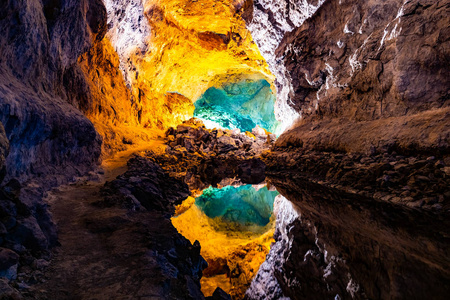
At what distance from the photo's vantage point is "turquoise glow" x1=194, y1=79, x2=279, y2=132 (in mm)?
23453

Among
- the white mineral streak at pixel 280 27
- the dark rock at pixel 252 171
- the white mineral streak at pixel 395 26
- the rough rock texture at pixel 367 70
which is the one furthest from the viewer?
the white mineral streak at pixel 280 27

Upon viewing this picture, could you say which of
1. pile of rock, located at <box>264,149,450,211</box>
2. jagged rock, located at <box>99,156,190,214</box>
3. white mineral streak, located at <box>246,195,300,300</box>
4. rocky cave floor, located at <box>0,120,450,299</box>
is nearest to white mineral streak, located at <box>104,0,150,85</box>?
rocky cave floor, located at <box>0,120,450,299</box>

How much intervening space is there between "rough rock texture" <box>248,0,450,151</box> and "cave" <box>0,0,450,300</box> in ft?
0.15

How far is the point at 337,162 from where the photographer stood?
686 centimetres

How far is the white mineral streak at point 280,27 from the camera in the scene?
10844 millimetres

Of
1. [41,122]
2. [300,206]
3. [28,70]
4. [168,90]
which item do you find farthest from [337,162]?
[168,90]

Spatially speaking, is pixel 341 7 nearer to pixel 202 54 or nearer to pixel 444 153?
pixel 444 153

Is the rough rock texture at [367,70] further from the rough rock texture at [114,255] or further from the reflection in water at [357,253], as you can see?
the rough rock texture at [114,255]

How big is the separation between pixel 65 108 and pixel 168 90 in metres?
14.4

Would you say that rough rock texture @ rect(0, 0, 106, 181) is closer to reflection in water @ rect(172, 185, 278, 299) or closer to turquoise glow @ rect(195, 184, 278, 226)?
reflection in water @ rect(172, 185, 278, 299)

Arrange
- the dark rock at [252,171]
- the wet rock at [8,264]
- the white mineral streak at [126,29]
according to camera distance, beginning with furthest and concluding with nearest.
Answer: the white mineral streak at [126,29] < the dark rock at [252,171] < the wet rock at [8,264]

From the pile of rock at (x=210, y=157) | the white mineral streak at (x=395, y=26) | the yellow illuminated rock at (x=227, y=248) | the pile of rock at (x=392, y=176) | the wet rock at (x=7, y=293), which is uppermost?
the white mineral streak at (x=395, y=26)

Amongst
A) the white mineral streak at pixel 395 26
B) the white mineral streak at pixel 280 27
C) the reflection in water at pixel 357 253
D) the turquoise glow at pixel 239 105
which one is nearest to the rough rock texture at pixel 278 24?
the white mineral streak at pixel 280 27

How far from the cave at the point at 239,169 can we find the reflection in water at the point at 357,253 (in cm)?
2
